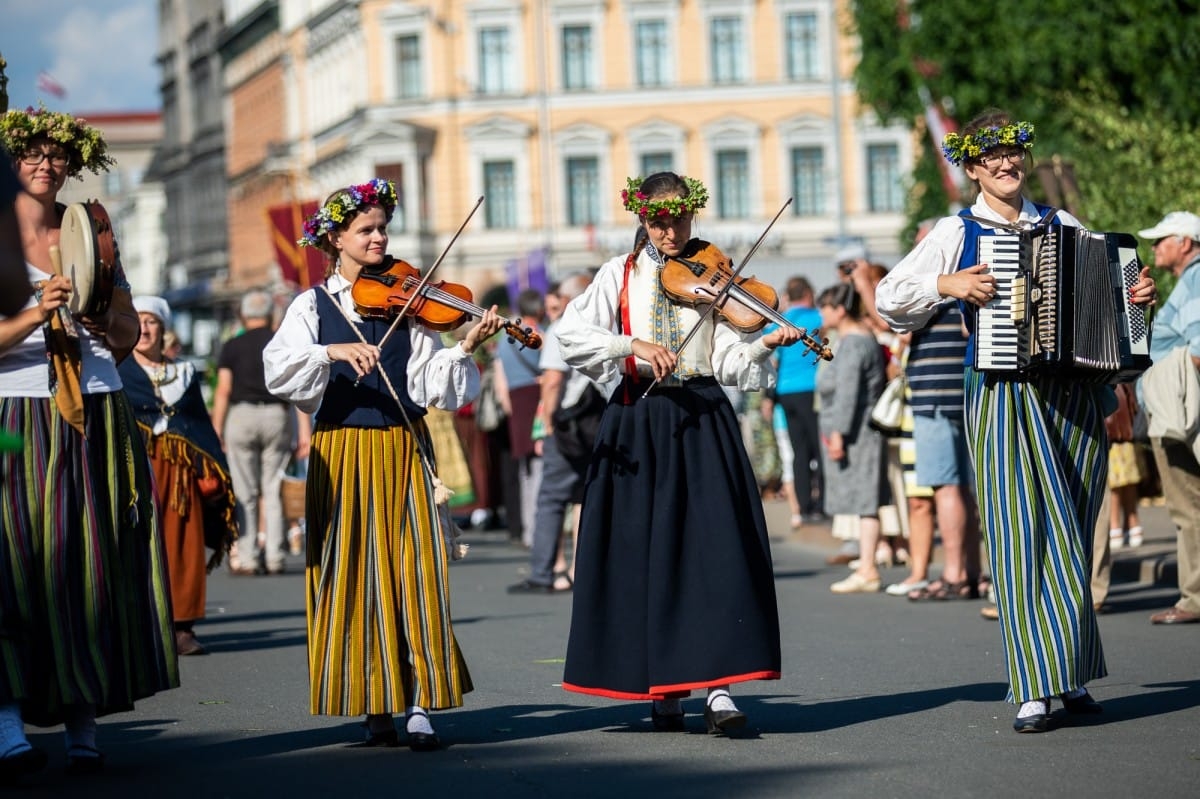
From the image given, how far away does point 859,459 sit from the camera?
15.0 metres

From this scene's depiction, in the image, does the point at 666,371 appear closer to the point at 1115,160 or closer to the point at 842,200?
the point at 1115,160

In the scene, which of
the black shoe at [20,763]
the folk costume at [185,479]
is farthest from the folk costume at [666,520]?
the folk costume at [185,479]

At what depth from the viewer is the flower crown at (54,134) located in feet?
25.5

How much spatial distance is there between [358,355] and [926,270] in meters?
2.08

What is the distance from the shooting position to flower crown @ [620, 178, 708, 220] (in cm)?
852

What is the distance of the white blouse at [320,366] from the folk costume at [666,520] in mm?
446

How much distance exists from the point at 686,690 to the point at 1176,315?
15.0 ft

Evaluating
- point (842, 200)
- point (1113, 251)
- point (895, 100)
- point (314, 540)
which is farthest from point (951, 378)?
point (842, 200)

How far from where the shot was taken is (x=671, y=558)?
27.6 feet

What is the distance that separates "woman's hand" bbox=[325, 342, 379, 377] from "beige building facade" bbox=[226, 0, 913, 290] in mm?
65120

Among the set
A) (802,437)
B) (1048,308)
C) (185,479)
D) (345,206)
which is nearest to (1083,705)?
(1048,308)

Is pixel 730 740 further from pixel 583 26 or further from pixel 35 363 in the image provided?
pixel 583 26

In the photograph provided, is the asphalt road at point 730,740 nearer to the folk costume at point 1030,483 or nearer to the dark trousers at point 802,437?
the folk costume at point 1030,483

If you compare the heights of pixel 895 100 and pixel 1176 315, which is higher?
pixel 895 100
